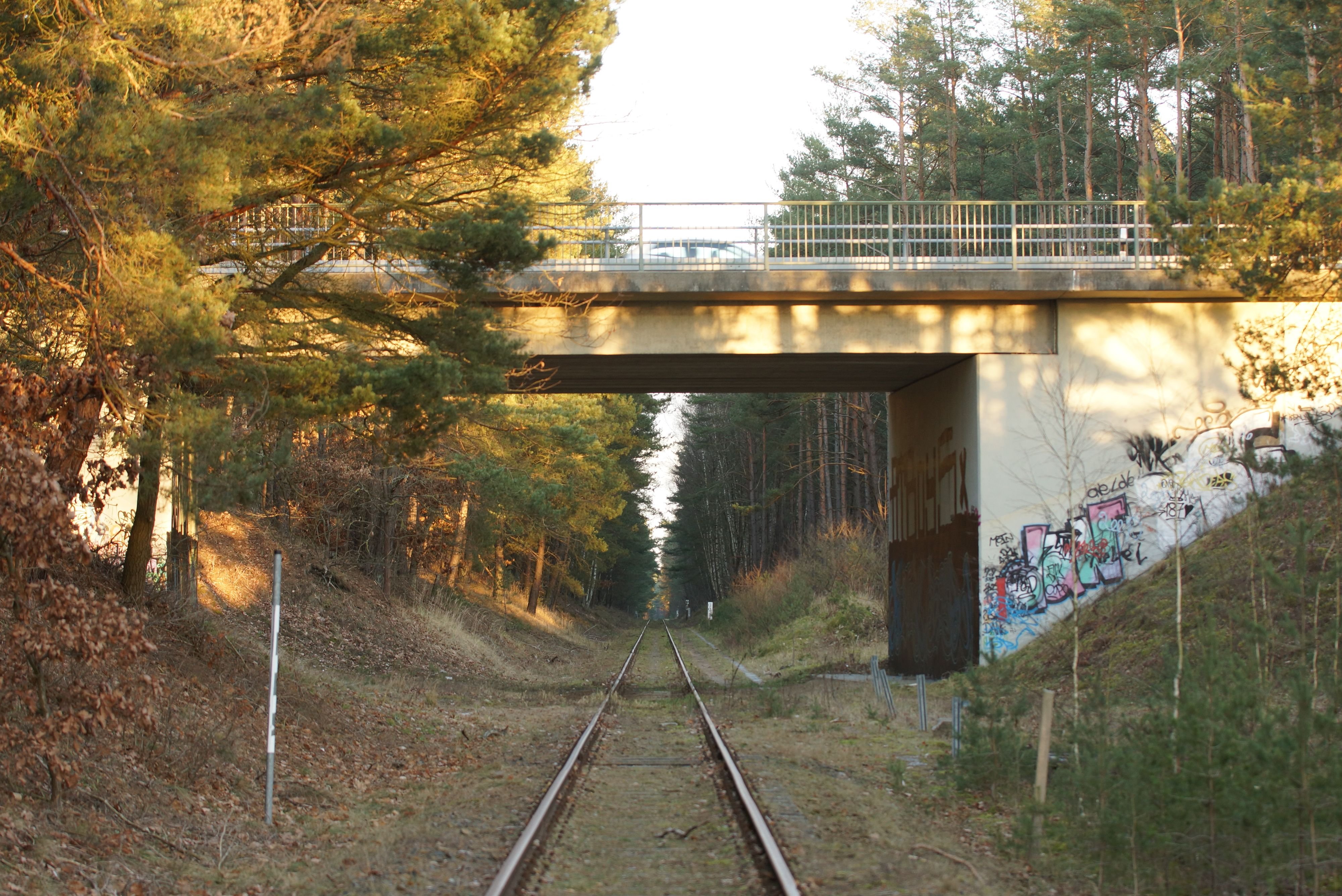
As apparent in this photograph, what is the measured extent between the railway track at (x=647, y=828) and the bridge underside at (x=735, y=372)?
7073 millimetres

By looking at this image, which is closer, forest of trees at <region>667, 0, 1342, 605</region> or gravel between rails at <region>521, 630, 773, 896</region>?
gravel between rails at <region>521, 630, 773, 896</region>

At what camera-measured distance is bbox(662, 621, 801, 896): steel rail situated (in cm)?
703

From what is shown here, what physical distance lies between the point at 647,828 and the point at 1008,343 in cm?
1337

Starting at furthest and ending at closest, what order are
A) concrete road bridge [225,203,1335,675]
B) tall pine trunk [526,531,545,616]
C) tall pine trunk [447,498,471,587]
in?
tall pine trunk [526,531,545,616]
tall pine trunk [447,498,471,587]
concrete road bridge [225,203,1335,675]

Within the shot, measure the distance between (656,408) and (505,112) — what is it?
166 feet

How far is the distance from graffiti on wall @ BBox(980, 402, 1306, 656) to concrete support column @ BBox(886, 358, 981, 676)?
21.2 inches

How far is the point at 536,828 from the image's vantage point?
848 centimetres

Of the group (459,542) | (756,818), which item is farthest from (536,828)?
(459,542)

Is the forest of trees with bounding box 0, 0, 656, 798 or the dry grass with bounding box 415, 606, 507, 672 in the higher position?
the forest of trees with bounding box 0, 0, 656, 798

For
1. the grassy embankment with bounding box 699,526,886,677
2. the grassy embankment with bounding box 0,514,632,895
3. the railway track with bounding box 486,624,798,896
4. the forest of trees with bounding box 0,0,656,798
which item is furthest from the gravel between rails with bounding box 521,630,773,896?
the grassy embankment with bounding box 699,526,886,677

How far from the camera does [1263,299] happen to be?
54.1 feet

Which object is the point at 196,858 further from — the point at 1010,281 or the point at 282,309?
the point at 1010,281

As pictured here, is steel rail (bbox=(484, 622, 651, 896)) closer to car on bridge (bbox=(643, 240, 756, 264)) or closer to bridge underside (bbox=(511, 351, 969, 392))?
bridge underside (bbox=(511, 351, 969, 392))

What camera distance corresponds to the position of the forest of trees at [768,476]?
155ft
